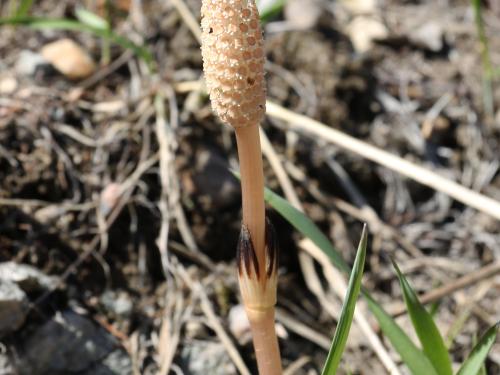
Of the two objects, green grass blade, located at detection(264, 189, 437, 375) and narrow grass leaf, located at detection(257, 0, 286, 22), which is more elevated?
narrow grass leaf, located at detection(257, 0, 286, 22)

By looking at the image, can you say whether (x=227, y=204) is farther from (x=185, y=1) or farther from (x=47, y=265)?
(x=185, y=1)

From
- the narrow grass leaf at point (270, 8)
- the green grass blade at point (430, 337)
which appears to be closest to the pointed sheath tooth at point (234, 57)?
the green grass blade at point (430, 337)

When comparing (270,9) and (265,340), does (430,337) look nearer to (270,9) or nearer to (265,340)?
(265,340)

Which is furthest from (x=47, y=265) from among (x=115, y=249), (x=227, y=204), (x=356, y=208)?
(x=356, y=208)

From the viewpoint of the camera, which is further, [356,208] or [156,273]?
[356,208]

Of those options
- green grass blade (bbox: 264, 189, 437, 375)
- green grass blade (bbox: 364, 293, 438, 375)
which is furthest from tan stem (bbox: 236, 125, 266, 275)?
green grass blade (bbox: 364, 293, 438, 375)

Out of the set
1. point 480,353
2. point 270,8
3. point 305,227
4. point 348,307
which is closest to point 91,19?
point 270,8

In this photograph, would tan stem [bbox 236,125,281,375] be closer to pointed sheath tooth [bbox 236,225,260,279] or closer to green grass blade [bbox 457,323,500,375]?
pointed sheath tooth [bbox 236,225,260,279]
